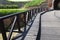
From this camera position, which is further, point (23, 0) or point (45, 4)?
point (23, 0)

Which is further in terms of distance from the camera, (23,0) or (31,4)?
→ (23,0)

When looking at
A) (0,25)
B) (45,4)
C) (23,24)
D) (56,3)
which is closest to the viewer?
(0,25)

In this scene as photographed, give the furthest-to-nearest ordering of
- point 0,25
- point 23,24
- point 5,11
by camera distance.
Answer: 1. point 5,11
2. point 23,24
3. point 0,25

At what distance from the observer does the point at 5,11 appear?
30.5m

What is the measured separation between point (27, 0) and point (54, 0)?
10.4m

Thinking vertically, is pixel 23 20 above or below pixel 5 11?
above

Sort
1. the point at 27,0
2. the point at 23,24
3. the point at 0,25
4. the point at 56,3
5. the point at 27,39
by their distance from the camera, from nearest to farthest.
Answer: the point at 0,25
the point at 27,39
the point at 23,24
the point at 56,3
the point at 27,0

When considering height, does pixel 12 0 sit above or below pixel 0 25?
below

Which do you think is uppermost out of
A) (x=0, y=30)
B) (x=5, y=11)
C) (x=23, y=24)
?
(x=0, y=30)

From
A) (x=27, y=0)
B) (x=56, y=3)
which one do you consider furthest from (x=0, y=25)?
(x=27, y=0)

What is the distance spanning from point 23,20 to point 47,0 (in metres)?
27.8

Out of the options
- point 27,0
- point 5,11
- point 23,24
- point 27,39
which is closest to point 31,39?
point 27,39

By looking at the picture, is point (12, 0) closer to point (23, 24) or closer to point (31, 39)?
point (23, 24)

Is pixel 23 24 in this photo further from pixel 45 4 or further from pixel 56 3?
pixel 45 4
